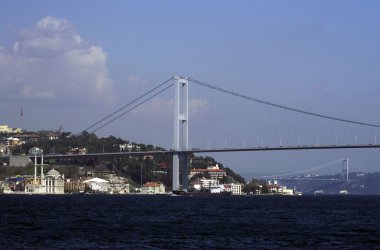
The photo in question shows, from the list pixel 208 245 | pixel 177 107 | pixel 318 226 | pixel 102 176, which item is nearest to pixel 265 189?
pixel 102 176

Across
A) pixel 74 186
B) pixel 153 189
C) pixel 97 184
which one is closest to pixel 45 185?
pixel 74 186

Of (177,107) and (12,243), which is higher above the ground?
(177,107)

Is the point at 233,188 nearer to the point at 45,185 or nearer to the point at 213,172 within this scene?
the point at 213,172

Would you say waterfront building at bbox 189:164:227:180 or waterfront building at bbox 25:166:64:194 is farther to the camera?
waterfront building at bbox 189:164:227:180

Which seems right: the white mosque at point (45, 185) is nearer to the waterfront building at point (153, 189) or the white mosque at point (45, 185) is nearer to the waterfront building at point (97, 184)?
the waterfront building at point (97, 184)

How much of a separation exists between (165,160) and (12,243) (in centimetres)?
14849

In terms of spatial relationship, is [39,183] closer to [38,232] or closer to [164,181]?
[164,181]

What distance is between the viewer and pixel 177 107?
102m

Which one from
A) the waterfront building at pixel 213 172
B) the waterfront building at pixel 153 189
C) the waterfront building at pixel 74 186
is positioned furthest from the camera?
the waterfront building at pixel 213 172

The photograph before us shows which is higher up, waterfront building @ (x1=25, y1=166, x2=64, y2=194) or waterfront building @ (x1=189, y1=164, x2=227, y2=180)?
waterfront building @ (x1=189, y1=164, x2=227, y2=180)

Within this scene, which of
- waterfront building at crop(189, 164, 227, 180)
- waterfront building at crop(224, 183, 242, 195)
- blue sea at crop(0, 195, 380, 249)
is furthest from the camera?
waterfront building at crop(189, 164, 227, 180)

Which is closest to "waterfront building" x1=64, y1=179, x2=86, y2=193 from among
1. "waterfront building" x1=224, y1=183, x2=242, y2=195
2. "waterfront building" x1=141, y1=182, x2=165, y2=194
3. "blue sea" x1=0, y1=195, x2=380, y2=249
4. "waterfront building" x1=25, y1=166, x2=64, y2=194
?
"waterfront building" x1=25, y1=166, x2=64, y2=194

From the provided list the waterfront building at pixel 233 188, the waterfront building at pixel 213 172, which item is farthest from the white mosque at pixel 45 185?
the waterfront building at pixel 213 172

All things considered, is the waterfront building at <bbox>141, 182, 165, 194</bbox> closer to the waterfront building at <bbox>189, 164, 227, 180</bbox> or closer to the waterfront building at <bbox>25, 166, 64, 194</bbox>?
the waterfront building at <bbox>25, 166, 64, 194</bbox>
